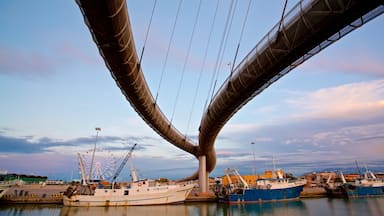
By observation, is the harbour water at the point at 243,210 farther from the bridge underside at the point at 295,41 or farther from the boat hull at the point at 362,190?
the bridge underside at the point at 295,41

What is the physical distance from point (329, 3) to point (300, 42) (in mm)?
2517

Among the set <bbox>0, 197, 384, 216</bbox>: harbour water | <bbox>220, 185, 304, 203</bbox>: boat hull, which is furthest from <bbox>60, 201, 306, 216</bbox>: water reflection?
<bbox>220, 185, 304, 203</bbox>: boat hull

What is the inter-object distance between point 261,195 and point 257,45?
108 ft

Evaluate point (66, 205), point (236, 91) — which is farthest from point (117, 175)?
point (236, 91)

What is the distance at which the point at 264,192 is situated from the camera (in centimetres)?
4144

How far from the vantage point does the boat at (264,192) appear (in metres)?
40.6

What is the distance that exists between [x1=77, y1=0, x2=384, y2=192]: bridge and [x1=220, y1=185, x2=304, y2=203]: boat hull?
23.3m

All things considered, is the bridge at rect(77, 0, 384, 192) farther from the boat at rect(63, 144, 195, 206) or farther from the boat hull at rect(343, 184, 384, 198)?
the boat hull at rect(343, 184, 384, 198)

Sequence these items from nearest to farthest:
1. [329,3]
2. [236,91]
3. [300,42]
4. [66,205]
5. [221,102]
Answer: [329,3] → [300,42] → [236,91] → [221,102] → [66,205]

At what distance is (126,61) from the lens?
Result: 13.0m

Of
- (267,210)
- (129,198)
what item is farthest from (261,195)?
(129,198)

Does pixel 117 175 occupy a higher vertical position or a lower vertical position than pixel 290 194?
higher

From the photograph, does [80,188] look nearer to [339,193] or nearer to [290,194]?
[290,194]

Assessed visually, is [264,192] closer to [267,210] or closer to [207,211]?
[267,210]
